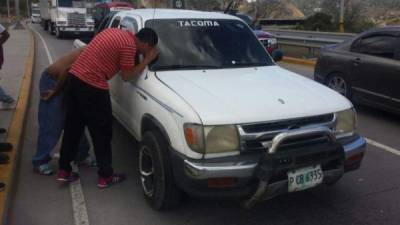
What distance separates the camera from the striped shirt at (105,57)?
4441mm

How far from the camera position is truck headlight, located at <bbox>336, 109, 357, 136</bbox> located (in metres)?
4.11

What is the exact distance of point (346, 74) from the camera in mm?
7836

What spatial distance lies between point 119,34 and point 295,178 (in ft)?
6.78

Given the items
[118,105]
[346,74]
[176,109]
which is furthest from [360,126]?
[176,109]

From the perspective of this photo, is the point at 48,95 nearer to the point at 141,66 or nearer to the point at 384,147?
the point at 141,66

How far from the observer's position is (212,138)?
365 cm

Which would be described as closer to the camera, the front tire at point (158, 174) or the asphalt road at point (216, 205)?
the front tire at point (158, 174)

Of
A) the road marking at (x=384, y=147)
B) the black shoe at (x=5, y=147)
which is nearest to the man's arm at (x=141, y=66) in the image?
the black shoe at (x=5, y=147)

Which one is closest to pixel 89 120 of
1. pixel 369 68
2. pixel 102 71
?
pixel 102 71

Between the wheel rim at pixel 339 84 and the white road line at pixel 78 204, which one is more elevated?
the wheel rim at pixel 339 84

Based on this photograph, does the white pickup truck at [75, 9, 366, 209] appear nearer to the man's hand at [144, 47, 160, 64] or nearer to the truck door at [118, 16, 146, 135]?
the truck door at [118, 16, 146, 135]

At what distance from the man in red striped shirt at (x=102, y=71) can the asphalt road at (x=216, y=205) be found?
47 cm

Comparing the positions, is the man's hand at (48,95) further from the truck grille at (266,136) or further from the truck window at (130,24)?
the truck grille at (266,136)

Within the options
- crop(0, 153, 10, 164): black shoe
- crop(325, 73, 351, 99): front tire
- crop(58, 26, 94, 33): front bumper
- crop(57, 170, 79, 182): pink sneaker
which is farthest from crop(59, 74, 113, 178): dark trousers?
crop(58, 26, 94, 33): front bumper
